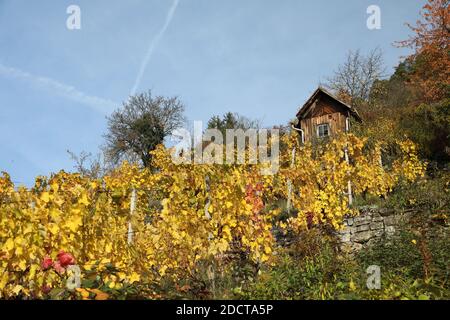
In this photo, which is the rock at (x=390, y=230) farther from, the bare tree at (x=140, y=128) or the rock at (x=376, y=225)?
the bare tree at (x=140, y=128)

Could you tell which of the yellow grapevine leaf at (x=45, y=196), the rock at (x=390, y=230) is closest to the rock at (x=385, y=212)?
the rock at (x=390, y=230)

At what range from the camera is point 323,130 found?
23.7 meters

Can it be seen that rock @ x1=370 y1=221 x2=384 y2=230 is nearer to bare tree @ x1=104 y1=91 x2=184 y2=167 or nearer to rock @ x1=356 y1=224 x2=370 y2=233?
rock @ x1=356 y1=224 x2=370 y2=233

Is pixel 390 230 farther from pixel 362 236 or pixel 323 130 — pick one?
pixel 323 130

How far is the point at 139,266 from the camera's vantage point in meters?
5.64

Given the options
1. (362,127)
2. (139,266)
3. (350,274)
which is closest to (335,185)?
(350,274)

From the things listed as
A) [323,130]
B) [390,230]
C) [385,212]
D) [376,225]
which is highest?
[323,130]

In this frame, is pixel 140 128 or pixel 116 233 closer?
pixel 116 233

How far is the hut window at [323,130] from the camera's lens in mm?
23484

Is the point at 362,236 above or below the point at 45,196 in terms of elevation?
below

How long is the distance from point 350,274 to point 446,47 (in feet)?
69.2

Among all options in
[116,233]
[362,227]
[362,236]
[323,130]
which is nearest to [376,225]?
[362,227]

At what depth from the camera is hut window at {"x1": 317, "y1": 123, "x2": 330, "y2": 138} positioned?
23.5 meters
